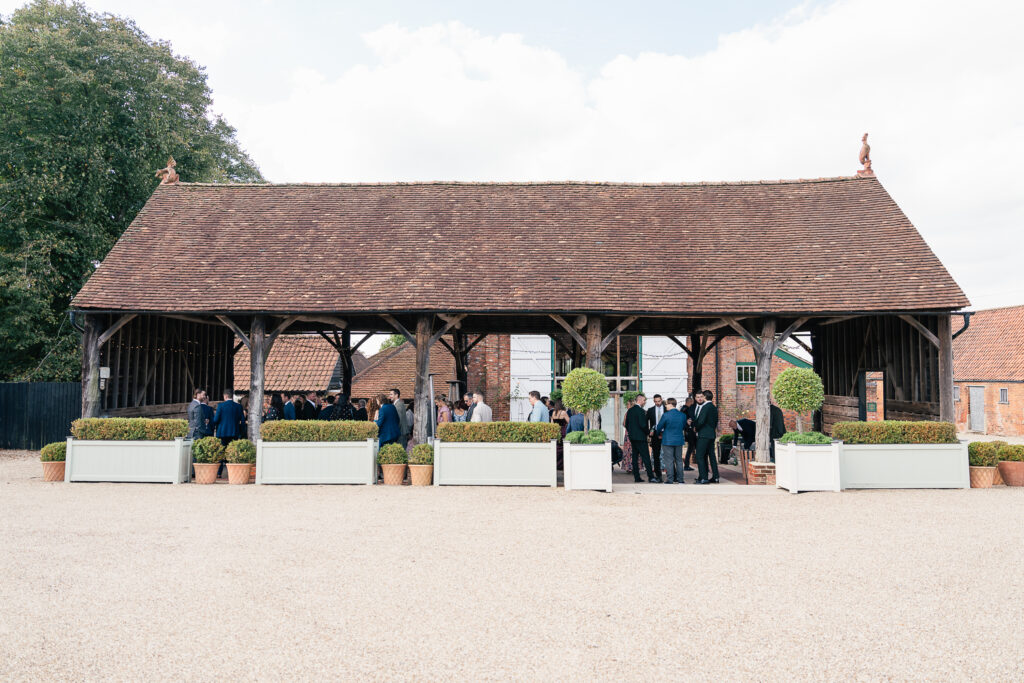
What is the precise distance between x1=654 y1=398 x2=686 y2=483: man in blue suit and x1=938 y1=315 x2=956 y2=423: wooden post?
15.0 feet

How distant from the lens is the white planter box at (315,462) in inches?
440

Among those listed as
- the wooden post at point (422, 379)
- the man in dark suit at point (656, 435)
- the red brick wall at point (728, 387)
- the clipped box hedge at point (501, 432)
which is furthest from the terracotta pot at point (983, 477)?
the red brick wall at point (728, 387)

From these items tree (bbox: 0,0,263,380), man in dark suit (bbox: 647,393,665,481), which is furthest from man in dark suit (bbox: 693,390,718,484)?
tree (bbox: 0,0,263,380)

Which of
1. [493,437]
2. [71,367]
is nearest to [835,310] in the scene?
[493,437]

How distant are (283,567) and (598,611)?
2.86 meters

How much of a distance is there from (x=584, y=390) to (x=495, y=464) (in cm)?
185

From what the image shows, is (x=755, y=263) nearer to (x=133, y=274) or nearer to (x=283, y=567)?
(x=283, y=567)

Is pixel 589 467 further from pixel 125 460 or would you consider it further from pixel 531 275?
pixel 125 460

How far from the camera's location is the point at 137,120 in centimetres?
2186

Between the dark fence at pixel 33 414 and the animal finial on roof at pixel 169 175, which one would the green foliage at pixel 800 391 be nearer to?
the animal finial on roof at pixel 169 175

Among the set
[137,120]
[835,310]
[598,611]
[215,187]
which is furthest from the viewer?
[137,120]

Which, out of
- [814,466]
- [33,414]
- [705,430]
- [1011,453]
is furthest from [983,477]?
[33,414]

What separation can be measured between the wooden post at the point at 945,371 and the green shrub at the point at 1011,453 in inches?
34.3

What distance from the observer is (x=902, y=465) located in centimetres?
1061
